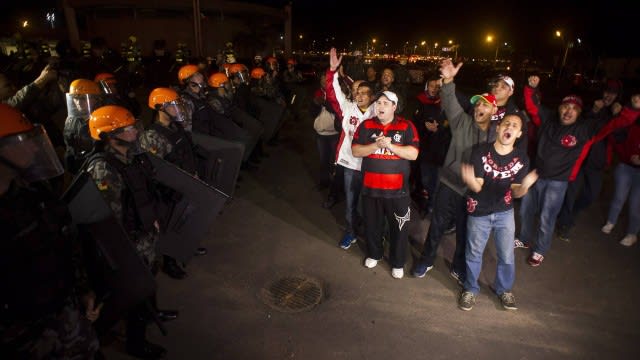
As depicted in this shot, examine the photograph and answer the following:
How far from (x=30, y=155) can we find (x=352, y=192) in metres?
3.67

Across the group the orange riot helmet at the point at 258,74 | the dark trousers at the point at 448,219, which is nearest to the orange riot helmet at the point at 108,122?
the dark trousers at the point at 448,219

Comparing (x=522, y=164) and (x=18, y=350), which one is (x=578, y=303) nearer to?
(x=522, y=164)

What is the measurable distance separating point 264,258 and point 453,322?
2.40 metres

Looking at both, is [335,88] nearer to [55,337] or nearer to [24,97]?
[55,337]

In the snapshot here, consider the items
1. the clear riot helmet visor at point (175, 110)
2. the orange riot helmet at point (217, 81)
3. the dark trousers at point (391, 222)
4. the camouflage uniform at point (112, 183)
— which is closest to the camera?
the camouflage uniform at point (112, 183)

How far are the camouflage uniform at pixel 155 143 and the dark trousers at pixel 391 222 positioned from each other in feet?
7.67

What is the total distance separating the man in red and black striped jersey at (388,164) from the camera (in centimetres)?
404

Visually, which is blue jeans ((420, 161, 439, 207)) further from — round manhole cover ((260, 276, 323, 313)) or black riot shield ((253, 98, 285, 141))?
black riot shield ((253, 98, 285, 141))

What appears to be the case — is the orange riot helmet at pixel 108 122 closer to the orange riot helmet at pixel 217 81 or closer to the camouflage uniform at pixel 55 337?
the camouflage uniform at pixel 55 337

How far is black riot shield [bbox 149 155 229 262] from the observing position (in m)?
3.56

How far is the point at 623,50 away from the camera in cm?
3300

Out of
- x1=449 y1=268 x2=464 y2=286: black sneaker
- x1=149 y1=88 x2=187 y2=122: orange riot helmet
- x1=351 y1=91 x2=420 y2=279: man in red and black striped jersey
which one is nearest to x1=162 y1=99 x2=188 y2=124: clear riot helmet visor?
x1=149 y1=88 x2=187 y2=122: orange riot helmet

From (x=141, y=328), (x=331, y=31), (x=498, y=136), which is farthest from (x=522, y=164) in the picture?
(x=331, y=31)

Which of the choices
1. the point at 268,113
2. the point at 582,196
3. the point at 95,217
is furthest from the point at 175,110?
the point at 582,196
